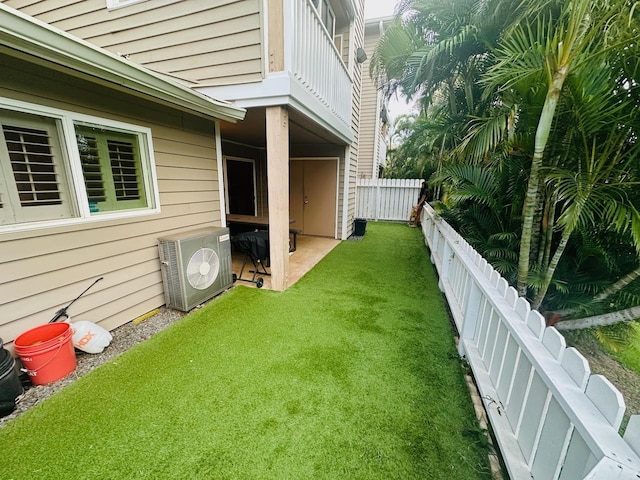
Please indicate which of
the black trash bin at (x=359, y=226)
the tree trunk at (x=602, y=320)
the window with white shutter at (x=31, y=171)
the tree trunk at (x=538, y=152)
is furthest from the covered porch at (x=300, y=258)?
the tree trunk at (x=602, y=320)

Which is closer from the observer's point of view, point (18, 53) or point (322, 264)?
point (18, 53)

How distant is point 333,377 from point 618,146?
2773 mm

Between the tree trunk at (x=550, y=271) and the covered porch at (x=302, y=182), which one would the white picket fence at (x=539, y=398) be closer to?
the tree trunk at (x=550, y=271)

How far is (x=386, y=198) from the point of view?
10.6m

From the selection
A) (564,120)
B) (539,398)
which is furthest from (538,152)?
(539,398)

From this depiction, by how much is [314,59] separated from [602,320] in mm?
4516

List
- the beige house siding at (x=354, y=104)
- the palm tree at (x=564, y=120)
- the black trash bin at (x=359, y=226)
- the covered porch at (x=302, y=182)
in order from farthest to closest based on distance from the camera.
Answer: the black trash bin at (x=359, y=226) < the beige house siding at (x=354, y=104) < the covered porch at (x=302, y=182) < the palm tree at (x=564, y=120)

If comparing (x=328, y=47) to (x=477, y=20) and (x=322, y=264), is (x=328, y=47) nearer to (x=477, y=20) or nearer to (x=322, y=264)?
(x=477, y=20)

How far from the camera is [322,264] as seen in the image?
5.18 meters

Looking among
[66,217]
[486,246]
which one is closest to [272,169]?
[66,217]

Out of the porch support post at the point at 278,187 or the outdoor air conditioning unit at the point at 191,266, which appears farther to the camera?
the porch support post at the point at 278,187

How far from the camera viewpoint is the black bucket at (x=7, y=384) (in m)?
1.79

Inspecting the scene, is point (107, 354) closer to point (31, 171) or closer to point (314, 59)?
point (31, 171)

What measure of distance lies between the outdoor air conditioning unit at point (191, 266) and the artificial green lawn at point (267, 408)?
33 cm
